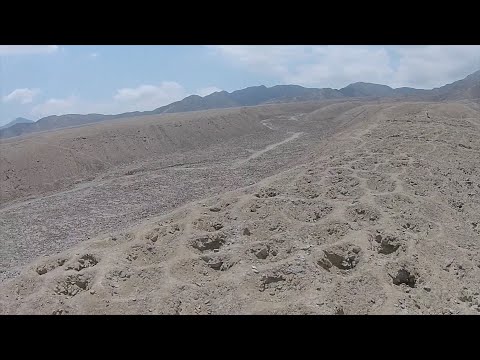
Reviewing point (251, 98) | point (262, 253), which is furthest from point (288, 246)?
point (251, 98)

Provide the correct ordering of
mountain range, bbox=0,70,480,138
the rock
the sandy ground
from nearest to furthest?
the sandy ground
the rock
mountain range, bbox=0,70,480,138

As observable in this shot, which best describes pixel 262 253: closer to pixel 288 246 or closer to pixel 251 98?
pixel 288 246

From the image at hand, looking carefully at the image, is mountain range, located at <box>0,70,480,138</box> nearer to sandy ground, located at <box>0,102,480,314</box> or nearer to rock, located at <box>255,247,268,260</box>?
sandy ground, located at <box>0,102,480,314</box>

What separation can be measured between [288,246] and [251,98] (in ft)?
570

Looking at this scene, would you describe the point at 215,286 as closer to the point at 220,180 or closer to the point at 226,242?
the point at 226,242

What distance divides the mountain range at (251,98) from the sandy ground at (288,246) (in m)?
90.7

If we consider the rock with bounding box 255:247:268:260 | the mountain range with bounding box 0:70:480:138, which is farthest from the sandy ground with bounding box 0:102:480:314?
the mountain range with bounding box 0:70:480:138

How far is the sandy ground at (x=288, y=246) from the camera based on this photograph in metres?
8.30

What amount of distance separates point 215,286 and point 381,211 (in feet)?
16.7

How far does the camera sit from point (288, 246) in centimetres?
1008

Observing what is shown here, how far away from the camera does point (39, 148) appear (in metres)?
Result: 33.4

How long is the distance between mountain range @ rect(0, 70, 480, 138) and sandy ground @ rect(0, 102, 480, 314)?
298 ft

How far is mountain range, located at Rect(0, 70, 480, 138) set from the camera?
4483 inches

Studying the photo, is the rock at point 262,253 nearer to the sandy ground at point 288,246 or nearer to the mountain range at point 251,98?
the sandy ground at point 288,246
